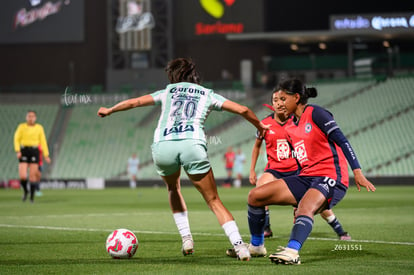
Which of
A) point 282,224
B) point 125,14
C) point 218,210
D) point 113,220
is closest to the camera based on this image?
point 218,210

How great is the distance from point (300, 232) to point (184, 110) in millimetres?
1814

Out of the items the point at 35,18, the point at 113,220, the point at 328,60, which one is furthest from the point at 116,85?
the point at 113,220

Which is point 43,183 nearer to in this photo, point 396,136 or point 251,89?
point 251,89

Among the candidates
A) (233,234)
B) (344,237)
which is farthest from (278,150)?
(233,234)

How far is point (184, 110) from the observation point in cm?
870

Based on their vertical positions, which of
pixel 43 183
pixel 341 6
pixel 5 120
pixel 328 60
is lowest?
pixel 43 183

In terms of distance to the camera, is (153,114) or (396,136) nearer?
(396,136)

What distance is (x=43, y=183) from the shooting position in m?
40.2

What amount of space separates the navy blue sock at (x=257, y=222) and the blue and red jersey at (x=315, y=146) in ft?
2.22

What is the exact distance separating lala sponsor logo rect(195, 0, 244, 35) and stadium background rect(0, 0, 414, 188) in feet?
0.21

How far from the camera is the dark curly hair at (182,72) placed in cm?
901

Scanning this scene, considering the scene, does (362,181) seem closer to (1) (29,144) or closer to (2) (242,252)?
(2) (242,252)

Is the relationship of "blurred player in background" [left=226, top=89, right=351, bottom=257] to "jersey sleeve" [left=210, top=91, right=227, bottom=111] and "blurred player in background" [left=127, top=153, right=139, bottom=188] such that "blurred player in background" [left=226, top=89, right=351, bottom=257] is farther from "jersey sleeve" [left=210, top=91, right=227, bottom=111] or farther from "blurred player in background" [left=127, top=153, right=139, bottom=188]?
"blurred player in background" [left=127, top=153, right=139, bottom=188]

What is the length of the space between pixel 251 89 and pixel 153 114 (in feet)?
19.2
